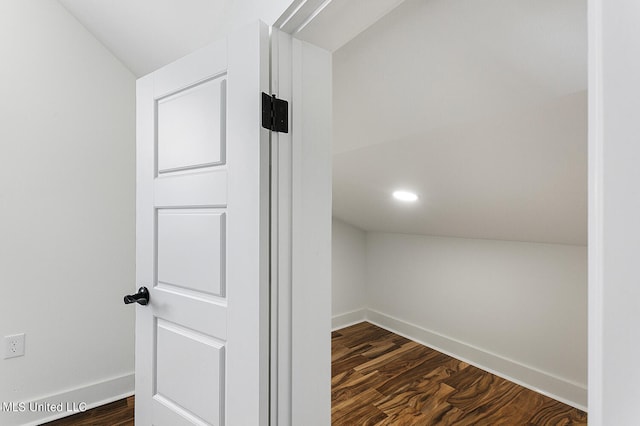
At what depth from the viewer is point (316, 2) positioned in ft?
3.00

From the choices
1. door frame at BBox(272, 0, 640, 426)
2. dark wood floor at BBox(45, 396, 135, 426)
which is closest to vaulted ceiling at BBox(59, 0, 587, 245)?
door frame at BBox(272, 0, 640, 426)

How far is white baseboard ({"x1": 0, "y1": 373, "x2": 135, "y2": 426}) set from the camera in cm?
177

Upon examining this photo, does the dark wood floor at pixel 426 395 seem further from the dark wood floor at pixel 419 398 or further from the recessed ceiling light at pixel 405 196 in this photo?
the recessed ceiling light at pixel 405 196

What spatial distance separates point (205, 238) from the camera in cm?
113

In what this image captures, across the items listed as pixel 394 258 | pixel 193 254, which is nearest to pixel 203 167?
pixel 193 254

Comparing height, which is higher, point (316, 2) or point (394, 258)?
point (316, 2)

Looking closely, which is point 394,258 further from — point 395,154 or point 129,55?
point 129,55

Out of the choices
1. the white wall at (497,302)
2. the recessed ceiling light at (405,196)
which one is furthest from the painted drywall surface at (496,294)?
the recessed ceiling light at (405,196)

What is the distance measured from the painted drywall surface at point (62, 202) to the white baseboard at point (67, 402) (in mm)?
32

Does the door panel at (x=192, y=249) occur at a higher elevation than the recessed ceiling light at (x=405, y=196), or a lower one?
lower

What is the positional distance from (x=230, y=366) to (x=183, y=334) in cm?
28

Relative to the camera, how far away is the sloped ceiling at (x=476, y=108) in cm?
97
